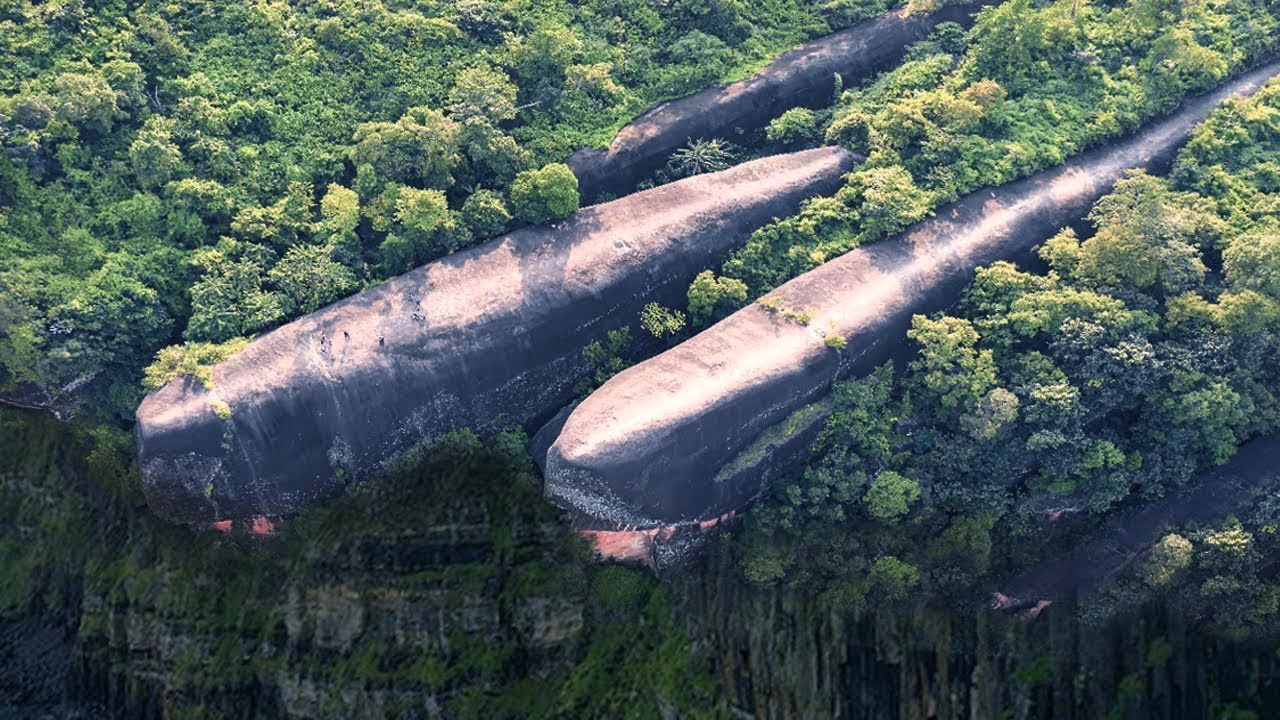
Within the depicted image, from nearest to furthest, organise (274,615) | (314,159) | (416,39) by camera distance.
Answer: (274,615), (314,159), (416,39)

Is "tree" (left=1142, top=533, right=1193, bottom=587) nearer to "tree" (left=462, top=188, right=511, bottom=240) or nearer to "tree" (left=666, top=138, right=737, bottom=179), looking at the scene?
"tree" (left=666, top=138, right=737, bottom=179)

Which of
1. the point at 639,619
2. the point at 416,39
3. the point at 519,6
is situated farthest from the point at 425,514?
the point at 519,6

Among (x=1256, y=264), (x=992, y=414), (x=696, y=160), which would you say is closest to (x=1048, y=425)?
(x=992, y=414)

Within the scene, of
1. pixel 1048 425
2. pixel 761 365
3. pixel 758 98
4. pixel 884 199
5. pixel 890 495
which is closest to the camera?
pixel 890 495

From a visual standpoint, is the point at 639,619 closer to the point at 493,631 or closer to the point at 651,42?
the point at 493,631

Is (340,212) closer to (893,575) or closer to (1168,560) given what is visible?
(893,575)

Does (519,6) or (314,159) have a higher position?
(519,6)

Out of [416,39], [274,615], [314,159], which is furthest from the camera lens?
[416,39]
